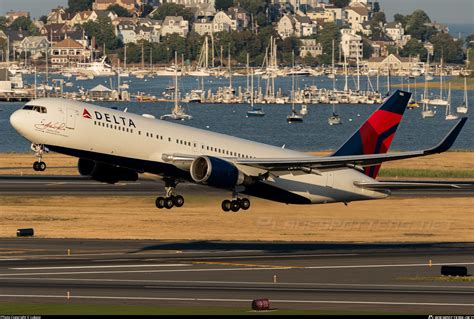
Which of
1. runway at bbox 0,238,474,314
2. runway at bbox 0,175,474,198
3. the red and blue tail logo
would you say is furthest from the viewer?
runway at bbox 0,175,474,198

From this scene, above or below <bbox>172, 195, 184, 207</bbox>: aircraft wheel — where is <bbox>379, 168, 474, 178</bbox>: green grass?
below

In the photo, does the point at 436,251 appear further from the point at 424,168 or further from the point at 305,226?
the point at 424,168

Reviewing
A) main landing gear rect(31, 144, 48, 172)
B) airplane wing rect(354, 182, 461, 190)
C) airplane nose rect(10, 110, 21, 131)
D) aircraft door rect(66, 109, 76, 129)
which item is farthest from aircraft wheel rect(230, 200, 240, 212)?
airplane nose rect(10, 110, 21, 131)

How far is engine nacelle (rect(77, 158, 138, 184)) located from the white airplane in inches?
2.9

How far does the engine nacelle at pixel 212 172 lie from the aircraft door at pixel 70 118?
9298mm

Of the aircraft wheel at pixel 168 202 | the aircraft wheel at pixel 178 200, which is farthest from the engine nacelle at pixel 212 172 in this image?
the aircraft wheel at pixel 168 202

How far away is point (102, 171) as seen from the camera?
9238 centimetres

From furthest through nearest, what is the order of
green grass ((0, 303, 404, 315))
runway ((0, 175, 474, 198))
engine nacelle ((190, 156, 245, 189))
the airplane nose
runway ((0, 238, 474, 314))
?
runway ((0, 175, 474, 198))
engine nacelle ((190, 156, 245, 189))
the airplane nose
runway ((0, 238, 474, 314))
green grass ((0, 303, 404, 315))

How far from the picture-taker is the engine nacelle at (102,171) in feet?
303

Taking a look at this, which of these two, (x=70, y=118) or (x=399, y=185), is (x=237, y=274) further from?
(x=70, y=118)

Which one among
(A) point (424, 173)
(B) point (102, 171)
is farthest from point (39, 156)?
(A) point (424, 173)

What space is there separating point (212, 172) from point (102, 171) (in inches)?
341

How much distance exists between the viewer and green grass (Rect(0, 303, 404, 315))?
240 ft

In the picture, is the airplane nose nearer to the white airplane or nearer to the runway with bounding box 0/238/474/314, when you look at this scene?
the white airplane
